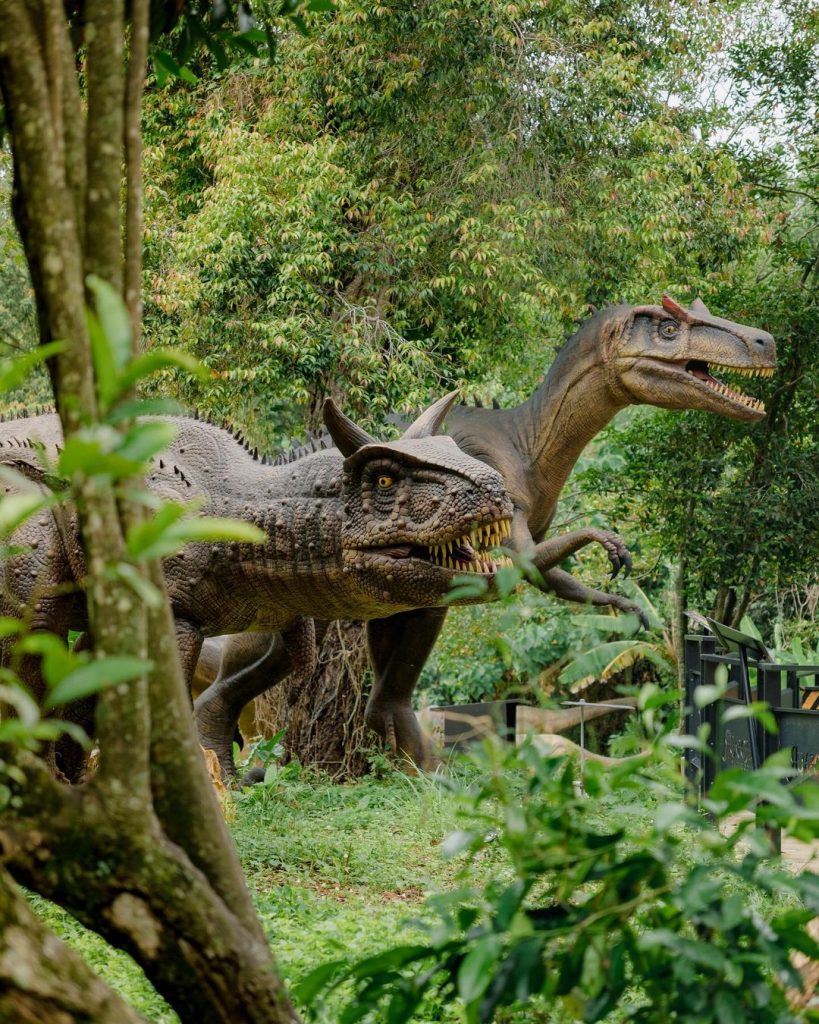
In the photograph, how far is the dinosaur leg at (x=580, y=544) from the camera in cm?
654

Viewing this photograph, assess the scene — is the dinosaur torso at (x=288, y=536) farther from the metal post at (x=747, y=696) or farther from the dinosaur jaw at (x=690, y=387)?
the dinosaur jaw at (x=690, y=387)

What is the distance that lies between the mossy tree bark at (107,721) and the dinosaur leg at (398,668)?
5.17 m

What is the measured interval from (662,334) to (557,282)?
88.6 inches

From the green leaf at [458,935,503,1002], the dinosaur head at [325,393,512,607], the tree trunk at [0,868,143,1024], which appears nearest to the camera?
the tree trunk at [0,868,143,1024]

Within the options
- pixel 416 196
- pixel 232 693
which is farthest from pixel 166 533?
pixel 416 196

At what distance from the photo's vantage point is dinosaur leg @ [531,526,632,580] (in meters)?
6.54

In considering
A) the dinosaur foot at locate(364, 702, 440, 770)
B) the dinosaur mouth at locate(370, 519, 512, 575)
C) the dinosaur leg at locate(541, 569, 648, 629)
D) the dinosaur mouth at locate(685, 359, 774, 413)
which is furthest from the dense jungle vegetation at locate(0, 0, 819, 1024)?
the dinosaur mouth at locate(685, 359, 774, 413)

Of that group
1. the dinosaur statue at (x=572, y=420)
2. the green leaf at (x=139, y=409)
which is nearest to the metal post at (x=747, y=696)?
the dinosaur statue at (x=572, y=420)

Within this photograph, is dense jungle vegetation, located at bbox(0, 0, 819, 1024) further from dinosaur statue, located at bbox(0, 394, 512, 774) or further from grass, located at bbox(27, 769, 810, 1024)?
dinosaur statue, located at bbox(0, 394, 512, 774)

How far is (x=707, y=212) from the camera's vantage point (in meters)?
9.23

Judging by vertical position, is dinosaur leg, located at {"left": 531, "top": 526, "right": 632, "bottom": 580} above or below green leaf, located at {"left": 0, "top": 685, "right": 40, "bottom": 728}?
below

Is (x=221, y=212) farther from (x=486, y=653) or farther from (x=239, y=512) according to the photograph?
(x=486, y=653)

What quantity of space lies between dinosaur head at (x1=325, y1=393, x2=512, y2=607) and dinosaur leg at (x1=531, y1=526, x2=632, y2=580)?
6.12ft

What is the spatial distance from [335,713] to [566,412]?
91.3 inches
